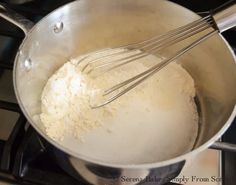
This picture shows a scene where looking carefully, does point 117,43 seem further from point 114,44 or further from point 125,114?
point 125,114

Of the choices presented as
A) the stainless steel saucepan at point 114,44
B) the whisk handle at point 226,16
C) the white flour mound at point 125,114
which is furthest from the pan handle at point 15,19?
the whisk handle at point 226,16

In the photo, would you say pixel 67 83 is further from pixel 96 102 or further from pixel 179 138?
pixel 179 138

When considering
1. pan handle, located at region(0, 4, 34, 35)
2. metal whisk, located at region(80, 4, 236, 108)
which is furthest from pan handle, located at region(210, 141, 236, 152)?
pan handle, located at region(0, 4, 34, 35)

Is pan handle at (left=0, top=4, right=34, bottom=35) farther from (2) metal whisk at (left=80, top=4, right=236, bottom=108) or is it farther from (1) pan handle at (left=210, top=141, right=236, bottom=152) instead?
(1) pan handle at (left=210, top=141, right=236, bottom=152)

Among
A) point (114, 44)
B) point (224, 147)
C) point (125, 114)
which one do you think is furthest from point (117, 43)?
point (224, 147)

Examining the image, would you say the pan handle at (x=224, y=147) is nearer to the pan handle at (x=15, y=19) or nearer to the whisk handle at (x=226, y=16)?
the whisk handle at (x=226, y=16)

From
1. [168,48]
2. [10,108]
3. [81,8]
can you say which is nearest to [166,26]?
[168,48]

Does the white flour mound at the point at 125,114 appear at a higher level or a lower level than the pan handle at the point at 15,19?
lower
